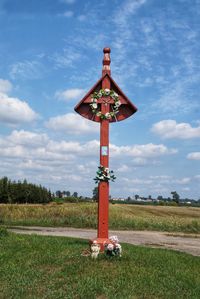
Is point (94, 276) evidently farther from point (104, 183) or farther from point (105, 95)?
point (105, 95)

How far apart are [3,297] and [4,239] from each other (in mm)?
7711

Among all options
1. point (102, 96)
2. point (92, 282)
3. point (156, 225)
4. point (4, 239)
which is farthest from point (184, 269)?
point (156, 225)

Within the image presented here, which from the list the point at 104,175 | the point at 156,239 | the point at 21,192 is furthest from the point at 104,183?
the point at 21,192

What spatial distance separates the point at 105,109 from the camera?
12820 mm

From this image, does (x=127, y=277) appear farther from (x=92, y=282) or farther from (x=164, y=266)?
(x=164, y=266)

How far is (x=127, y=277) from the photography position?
8.95 m

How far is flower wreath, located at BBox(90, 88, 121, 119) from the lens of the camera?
1275cm

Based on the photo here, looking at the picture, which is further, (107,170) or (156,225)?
(156,225)

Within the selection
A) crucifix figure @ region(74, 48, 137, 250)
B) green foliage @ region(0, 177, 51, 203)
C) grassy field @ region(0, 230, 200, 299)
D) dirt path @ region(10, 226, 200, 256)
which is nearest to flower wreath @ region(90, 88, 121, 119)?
crucifix figure @ region(74, 48, 137, 250)

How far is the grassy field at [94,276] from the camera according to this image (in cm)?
814

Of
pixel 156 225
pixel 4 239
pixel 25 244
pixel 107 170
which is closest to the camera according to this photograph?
pixel 107 170

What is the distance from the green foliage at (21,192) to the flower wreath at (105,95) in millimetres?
71803

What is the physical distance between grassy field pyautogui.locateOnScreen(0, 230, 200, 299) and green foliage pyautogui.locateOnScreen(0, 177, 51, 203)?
71895mm

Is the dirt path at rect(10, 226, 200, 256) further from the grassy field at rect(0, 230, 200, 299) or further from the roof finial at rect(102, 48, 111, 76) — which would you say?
the roof finial at rect(102, 48, 111, 76)
